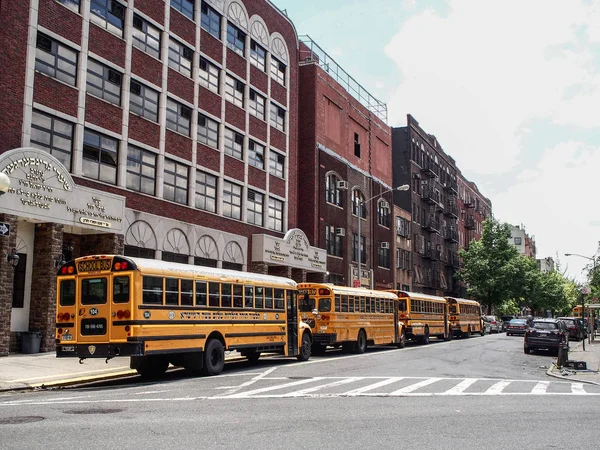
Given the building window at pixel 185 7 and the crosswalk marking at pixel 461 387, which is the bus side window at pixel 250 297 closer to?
the crosswalk marking at pixel 461 387

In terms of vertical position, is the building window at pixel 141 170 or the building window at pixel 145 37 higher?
the building window at pixel 145 37

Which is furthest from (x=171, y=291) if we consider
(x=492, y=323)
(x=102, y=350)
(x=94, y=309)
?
(x=492, y=323)

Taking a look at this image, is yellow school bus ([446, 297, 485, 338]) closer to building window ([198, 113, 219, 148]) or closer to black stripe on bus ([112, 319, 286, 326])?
building window ([198, 113, 219, 148])

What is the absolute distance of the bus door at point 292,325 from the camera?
23172 millimetres

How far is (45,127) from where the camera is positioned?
25094 millimetres

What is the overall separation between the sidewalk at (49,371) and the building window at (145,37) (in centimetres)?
1474

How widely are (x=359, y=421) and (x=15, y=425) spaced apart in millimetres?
5048

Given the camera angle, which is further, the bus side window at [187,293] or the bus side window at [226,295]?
the bus side window at [226,295]

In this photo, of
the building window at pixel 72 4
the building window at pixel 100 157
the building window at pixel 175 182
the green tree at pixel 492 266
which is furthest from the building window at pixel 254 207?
the green tree at pixel 492 266

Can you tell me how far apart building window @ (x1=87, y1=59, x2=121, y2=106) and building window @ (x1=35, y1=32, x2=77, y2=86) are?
907mm

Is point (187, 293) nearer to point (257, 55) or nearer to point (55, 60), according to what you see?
point (55, 60)

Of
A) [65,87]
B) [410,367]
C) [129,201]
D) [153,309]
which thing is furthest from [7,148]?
[410,367]

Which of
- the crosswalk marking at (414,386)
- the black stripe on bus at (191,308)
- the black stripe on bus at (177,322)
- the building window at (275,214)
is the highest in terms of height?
the building window at (275,214)

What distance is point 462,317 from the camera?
157ft
